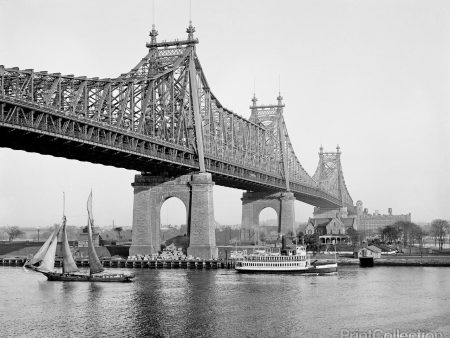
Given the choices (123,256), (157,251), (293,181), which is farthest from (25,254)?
(293,181)

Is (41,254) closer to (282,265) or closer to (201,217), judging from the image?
(201,217)

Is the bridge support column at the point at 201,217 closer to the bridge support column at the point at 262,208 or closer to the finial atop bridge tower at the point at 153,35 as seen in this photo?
the finial atop bridge tower at the point at 153,35

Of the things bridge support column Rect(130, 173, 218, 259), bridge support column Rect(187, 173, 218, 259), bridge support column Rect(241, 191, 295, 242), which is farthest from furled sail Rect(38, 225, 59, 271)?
A: bridge support column Rect(241, 191, 295, 242)

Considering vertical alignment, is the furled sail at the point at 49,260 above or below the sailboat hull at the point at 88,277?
above

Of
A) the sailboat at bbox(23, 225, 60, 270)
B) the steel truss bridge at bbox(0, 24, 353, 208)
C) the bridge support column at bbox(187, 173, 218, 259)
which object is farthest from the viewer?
the bridge support column at bbox(187, 173, 218, 259)

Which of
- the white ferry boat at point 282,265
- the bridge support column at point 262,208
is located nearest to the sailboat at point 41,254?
the white ferry boat at point 282,265

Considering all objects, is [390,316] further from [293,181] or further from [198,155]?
[293,181]

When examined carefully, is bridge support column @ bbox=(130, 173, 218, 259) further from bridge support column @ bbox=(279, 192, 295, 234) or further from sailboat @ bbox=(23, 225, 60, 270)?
bridge support column @ bbox=(279, 192, 295, 234)
